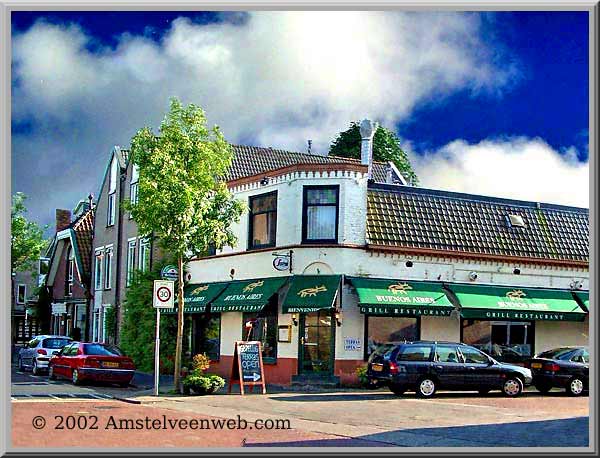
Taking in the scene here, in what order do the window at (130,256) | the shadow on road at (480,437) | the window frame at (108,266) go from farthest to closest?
the window frame at (108,266) < the window at (130,256) < the shadow on road at (480,437)

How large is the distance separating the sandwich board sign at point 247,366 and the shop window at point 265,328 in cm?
389

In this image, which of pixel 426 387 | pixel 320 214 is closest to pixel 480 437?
Answer: pixel 426 387

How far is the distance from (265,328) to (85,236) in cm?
2463

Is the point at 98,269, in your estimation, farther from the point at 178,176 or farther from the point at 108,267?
the point at 178,176

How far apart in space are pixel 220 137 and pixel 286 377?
7.85 meters

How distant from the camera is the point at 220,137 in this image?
24938 millimetres

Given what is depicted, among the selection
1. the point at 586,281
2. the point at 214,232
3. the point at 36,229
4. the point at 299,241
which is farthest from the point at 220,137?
the point at 36,229

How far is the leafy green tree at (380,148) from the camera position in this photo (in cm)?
5291

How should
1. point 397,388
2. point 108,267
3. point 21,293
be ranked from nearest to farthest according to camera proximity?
point 397,388 → point 108,267 → point 21,293

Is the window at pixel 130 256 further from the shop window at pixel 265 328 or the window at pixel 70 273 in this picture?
the shop window at pixel 265 328

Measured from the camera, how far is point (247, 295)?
29.0m

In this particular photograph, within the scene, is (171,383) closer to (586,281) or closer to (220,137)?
(220,137)

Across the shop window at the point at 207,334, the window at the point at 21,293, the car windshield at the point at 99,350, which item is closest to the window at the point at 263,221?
the shop window at the point at 207,334

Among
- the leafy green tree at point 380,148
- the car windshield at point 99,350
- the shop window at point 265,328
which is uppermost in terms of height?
the leafy green tree at point 380,148
